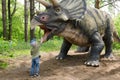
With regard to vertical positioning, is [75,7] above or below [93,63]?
above

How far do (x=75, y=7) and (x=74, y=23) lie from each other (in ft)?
1.49

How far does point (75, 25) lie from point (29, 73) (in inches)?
72.5

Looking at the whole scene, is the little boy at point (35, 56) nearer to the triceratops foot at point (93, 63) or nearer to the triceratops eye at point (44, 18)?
the triceratops eye at point (44, 18)

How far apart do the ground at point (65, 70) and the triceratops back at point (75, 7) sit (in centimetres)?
141

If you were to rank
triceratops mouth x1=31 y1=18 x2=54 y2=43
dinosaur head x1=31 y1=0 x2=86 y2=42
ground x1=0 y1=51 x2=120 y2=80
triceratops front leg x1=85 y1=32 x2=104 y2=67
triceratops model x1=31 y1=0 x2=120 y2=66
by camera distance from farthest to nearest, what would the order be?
triceratops front leg x1=85 y1=32 x2=104 y2=67 → triceratops model x1=31 y1=0 x2=120 y2=66 → dinosaur head x1=31 y1=0 x2=86 y2=42 → triceratops mouth x1=31 y1=18 x2=54 y2=43 → ground x1=0 y1=51 x2=120 y2=80

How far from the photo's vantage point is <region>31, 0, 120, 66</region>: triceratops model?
805 centimetres

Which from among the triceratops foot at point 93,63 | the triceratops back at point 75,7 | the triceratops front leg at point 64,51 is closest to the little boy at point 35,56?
the triceratops back at point 75,7

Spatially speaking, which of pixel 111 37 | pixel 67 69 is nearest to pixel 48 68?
pixel 67 69

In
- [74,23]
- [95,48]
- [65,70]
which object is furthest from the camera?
[95,48]

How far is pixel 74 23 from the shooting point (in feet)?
27.6

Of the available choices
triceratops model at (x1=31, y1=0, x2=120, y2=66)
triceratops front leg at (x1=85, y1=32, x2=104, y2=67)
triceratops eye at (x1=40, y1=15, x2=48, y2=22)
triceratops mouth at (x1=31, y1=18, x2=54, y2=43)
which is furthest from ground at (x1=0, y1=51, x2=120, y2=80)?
triceratops eye at (x1=40, y1=15, x2=48, y2=22)

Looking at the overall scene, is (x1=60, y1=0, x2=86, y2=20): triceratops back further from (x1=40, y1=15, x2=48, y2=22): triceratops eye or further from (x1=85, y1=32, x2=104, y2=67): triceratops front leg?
(x1=85, y1=32, x2=104, y2=67): triceratops front leg

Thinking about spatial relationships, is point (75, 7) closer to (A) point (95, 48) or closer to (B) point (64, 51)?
(A) point (95, 48)

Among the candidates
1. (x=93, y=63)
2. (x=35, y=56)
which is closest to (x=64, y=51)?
(x=93, y=63)
